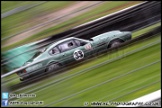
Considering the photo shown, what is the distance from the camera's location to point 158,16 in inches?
125

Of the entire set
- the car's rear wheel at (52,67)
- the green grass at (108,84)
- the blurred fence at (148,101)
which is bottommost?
the blurred fence at (148,101)

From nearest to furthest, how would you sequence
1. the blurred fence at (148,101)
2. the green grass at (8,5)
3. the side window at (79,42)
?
1. the blurred fence at (148,101)
2. the green grass at (8,5)
3. the side window at (79,42)

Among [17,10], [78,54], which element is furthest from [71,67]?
[17,10]

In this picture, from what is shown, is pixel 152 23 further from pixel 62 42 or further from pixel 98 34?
pixel 62 42

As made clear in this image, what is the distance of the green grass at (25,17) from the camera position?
2939 mm

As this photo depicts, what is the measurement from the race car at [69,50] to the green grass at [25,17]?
33 cm

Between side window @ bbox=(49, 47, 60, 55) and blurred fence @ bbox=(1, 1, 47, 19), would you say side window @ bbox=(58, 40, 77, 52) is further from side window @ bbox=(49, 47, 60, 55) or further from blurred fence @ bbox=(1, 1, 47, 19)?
blurred fence @ bbox=(1, 1, 47, 19)

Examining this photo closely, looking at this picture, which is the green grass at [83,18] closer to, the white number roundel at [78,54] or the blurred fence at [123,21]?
the blurred fence at [123,21]

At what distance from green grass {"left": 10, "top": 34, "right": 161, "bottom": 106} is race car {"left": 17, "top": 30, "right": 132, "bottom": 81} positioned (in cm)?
12

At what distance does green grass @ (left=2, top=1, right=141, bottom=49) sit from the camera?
3.00 meters

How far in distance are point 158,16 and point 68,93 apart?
1.31m

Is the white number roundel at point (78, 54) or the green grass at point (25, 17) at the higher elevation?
the green grass at point (25, 17)

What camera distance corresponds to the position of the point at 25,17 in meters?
2.98

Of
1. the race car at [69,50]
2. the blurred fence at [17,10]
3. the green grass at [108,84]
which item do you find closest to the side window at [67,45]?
the race car at [69,50]
